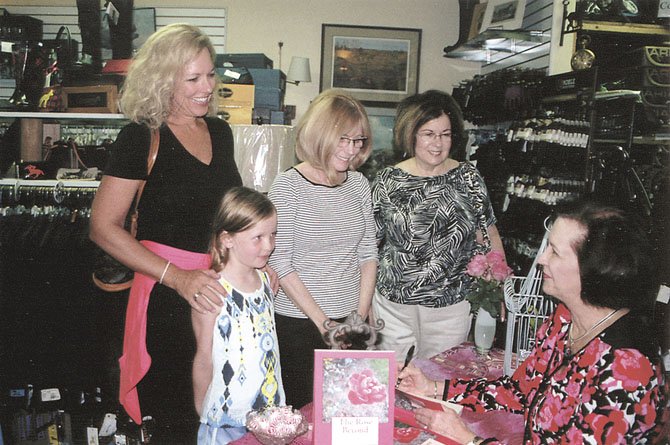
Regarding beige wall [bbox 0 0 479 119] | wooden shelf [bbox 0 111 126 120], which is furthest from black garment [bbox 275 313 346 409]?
beige wall [bbox 0 0 479 119]

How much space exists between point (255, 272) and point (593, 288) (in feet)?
2.84

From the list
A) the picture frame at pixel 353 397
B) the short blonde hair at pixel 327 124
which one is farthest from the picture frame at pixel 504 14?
the picture frame at pixel 353 397

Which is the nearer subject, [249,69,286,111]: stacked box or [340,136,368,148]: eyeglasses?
[340,136,368,148]: eyeglasses

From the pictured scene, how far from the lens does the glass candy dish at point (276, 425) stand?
108 centimetres

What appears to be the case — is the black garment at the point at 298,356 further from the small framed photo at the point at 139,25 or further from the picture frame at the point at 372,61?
the small framed photo at the point at 139,25

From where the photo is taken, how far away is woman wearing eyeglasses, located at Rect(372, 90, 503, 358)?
84.6 inches

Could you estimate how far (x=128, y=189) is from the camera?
1415mm

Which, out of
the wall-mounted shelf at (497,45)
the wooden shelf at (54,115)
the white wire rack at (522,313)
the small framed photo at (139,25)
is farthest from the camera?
the wall-mounted shelf at (497,45)

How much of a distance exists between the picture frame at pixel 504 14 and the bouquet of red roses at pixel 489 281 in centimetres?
251

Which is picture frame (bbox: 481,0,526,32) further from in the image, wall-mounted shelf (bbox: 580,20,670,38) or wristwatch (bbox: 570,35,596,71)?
wristwatch (bbox: 570,35,596,71)

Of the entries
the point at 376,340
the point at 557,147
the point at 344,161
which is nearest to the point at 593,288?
the point at 376,340

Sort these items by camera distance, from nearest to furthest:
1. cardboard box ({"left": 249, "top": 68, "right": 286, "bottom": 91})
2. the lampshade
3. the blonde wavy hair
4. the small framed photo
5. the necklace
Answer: the necklace
the blonde wavy hair
cardboard box ({"left": 249, "top": 68, "right": 286, "bottom": 91})
the small framed photo
the lampshade

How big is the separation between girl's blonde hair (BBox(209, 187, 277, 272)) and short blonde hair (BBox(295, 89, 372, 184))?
1.01ft

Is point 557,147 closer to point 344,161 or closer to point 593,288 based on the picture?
point 344,161
